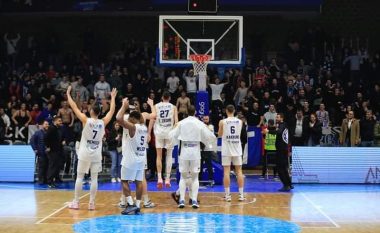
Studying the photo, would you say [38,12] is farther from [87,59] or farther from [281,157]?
[281,157]

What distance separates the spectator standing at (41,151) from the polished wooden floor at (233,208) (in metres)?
1.53

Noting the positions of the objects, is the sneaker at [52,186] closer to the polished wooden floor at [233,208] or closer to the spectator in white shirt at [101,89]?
the polished wooden floor at [233,208]

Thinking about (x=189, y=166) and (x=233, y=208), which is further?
(x=233, y=208)

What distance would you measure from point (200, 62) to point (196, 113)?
153 centimetres

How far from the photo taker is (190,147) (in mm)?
13406

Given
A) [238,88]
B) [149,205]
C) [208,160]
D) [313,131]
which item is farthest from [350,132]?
[149,205]

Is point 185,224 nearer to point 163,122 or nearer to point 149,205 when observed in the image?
point 149,205

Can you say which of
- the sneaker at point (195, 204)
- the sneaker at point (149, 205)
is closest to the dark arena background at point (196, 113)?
the sneaker at point (195, 204)

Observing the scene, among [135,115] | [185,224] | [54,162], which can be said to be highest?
[135,115]

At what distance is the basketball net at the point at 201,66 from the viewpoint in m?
16.4

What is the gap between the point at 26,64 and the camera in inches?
1075

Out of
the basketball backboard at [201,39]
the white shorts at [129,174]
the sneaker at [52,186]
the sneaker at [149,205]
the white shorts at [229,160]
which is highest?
the basketball backboard at [201,39]

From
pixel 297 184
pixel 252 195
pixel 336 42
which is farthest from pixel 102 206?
pixel 336 42

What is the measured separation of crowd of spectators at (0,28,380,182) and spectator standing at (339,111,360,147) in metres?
0.03
